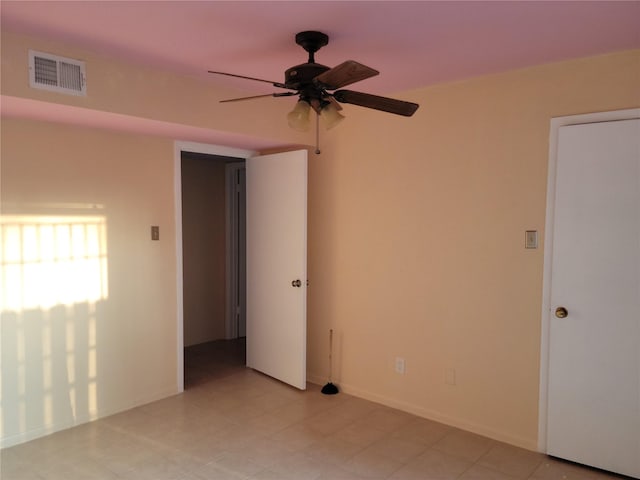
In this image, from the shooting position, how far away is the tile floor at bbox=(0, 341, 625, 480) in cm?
274

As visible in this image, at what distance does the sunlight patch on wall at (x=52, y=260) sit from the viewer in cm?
300

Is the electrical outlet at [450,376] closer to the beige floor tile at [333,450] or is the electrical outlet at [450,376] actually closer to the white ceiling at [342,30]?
the beige floor tile at [333,450]

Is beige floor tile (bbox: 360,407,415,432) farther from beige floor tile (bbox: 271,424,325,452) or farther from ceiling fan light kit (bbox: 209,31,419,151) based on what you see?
ceiling fan light kit (bbox: 209,31,419,151)

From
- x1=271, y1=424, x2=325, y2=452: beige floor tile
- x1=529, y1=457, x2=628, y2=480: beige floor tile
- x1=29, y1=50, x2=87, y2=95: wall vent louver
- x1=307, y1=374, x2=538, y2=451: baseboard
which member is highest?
x1=29, y1=50, x2=87, y2=95: wall vent louver

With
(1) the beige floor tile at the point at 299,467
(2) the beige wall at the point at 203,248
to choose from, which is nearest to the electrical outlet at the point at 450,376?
(1) the beige floor tile at the point at 299,467

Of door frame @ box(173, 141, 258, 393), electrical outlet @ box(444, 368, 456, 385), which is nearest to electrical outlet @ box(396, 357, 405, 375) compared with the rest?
electrical outlet @ box(444, 368, 456, 385)

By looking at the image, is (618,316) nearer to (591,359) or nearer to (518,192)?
(591,359)

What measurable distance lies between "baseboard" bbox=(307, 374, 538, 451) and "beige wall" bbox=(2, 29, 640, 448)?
12 mm

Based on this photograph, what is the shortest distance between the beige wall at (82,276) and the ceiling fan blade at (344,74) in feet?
6.72

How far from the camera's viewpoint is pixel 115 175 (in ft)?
11.5

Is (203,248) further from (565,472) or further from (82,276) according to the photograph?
(565,472)

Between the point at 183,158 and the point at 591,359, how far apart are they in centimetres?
424

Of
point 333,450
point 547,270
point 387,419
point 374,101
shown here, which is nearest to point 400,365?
point 387,419

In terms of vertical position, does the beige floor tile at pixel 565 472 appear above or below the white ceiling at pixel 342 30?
below
